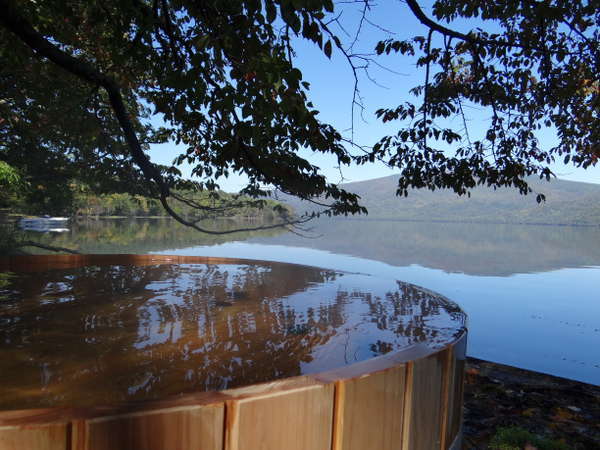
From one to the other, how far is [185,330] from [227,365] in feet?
1.74

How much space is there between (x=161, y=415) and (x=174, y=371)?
0.65m

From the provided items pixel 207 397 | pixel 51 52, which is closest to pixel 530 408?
pixel 207 397

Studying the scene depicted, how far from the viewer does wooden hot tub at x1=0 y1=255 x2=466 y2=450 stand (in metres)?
0.85

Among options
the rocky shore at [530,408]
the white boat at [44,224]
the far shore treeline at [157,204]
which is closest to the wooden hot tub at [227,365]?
the rocky shore at [530,408]

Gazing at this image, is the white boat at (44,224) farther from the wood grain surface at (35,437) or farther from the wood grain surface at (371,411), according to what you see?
the wood grain surface at (371,411)

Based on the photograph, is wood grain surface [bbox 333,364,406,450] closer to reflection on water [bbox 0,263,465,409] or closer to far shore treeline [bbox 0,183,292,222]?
reflection on water [bbox 0,263,465,409]

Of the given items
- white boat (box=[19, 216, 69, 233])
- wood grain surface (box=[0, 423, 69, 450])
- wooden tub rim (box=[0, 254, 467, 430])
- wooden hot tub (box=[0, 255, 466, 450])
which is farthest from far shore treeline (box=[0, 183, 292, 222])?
white boat (box=[19, 216, 69, 233])

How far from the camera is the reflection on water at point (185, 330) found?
137cm

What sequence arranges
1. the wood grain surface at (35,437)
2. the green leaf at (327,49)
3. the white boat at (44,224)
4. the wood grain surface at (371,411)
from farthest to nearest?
the white boat at (44,224), the green leaf at (327,49), the wood grain surface at (371,411), the wood grain surface at (35,437)

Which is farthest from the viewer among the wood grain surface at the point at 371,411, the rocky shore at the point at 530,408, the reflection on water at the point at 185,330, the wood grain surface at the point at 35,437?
the rocky shore at the point at 530,408

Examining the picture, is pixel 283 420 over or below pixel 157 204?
below

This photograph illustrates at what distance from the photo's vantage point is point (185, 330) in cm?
196

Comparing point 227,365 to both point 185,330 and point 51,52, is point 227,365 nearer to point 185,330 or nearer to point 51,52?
point 185,330

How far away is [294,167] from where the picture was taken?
429 centimetres
